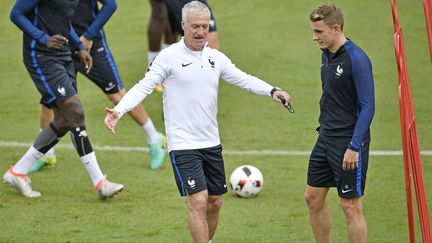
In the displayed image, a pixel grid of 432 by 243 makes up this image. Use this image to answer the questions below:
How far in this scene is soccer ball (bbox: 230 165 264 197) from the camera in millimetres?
10188

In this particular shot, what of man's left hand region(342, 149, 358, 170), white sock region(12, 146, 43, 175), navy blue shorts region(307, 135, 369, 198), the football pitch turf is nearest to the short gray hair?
navy blue shorts region(307, 135, 369, 198)

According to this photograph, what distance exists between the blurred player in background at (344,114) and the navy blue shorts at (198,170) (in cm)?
82

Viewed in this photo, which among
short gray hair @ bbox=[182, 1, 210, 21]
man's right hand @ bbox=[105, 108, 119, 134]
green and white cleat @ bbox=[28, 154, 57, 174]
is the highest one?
short gray hair @ bbox=[182, 1, 210, 21]

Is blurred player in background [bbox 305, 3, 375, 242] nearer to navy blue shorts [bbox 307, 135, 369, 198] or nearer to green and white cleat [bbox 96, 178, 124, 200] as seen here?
navy blue shorts [bbox 307, 135, 369, 198]

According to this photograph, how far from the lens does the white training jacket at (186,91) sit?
7902 millimetres

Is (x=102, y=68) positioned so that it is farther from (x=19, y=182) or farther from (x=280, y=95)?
(x=280, y=95)

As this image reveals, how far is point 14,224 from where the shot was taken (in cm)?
937

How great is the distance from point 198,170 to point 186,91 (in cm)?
64

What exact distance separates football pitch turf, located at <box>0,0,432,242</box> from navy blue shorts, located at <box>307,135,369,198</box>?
1.12 m

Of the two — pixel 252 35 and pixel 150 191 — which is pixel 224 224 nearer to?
pixel 150 191

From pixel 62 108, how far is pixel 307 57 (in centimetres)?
696

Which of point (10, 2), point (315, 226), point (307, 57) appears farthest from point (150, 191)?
point (10, 2)

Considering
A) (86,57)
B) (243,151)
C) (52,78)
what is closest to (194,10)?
(52,78)

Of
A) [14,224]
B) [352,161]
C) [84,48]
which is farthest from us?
[84,48]
